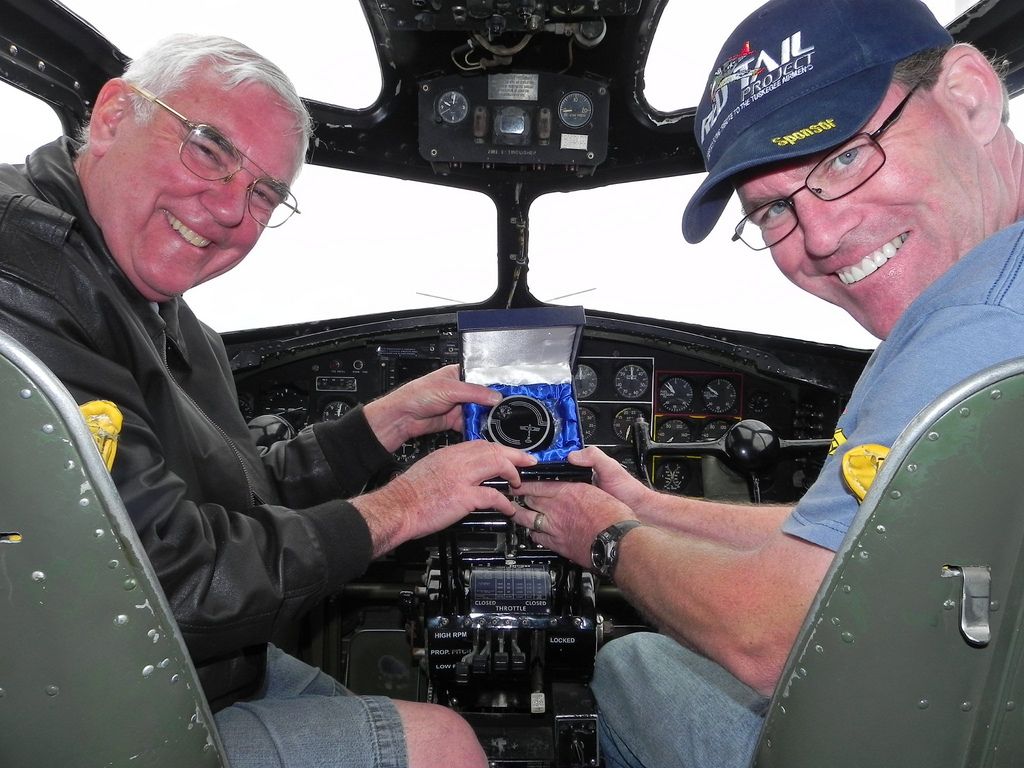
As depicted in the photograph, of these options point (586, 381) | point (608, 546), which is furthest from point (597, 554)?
point (586, 381)

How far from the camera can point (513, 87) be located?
3105 millimetres

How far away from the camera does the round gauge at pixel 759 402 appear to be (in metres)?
3.50

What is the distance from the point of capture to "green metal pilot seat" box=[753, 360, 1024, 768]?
736 millimetres

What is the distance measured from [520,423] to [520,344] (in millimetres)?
182

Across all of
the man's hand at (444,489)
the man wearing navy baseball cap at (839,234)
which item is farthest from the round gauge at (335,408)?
the man wearing navy baseball cap at (839,234)

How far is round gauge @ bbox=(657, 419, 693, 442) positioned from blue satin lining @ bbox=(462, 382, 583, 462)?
183cm

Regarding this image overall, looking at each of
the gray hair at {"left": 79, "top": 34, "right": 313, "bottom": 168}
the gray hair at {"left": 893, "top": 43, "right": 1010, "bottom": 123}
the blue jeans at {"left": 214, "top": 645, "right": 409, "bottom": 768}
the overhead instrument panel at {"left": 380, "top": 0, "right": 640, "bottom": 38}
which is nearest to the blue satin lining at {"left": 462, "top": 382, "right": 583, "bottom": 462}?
the blue jeans at {"left": 214, "top": 645, "right": 409, "bottom": 768}

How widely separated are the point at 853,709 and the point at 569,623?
40.4 inches

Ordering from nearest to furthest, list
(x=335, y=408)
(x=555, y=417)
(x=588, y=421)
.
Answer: (x=555, y=417), (x=335, y=408), (x=588, y=421)

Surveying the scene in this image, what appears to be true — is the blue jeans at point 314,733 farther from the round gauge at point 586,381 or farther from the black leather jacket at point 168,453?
the round gauge at point 586,381

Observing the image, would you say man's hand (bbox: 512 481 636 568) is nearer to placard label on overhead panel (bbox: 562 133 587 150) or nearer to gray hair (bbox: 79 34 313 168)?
gray hair (bbox: 79 34 313 168)

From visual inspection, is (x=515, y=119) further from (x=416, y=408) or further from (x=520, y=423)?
(x=520, y=423)

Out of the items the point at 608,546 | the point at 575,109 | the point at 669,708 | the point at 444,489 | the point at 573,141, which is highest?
the point at 575,109

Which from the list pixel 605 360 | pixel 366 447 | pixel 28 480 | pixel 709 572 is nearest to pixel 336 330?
pixel 605 360
